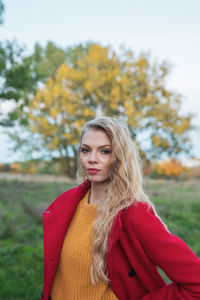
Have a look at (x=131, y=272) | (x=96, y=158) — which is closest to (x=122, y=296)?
(x=131, y=272)

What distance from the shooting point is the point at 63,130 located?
1484cm

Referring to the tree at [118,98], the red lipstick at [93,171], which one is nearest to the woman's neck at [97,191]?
the red lipstick at [93,171]

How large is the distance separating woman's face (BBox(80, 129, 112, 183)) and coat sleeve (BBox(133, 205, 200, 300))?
0.41 m

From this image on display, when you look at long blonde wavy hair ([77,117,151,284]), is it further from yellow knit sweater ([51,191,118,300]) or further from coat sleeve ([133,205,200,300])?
coat sleeve ([133,205,200,300])

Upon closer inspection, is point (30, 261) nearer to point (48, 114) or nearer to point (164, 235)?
point (164, 235)

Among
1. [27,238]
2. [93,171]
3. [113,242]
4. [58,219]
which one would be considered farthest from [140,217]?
[27,238]

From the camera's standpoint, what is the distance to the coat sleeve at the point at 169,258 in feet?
4.59

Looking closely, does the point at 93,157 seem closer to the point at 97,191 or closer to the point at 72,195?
the point at 97,191

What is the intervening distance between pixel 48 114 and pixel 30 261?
35.8 ft

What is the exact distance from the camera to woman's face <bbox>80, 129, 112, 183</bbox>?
70.7 inches

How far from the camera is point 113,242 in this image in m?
1.58

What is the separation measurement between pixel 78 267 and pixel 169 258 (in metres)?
0.62

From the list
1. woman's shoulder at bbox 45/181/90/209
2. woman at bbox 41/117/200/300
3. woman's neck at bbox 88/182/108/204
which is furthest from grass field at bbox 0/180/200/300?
woman's neck at bbox 88/182/108/204

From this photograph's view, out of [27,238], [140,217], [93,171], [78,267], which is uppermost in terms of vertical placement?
[93,171]
